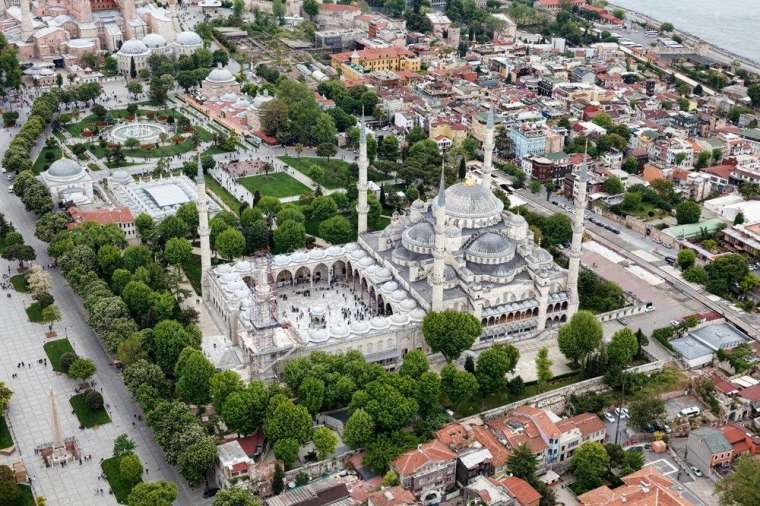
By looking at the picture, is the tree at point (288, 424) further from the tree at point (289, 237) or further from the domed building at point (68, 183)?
the domed building at point (68, 183)

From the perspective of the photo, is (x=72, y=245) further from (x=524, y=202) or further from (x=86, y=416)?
(x=524, y=202)

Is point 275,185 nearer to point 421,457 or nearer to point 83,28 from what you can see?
point 421,457

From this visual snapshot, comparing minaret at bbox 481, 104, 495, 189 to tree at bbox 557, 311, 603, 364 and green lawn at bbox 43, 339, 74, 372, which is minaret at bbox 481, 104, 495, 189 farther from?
green lawn at bbox 43, 339, 74, 372

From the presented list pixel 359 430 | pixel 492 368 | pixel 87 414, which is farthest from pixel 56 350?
pixel 492 368

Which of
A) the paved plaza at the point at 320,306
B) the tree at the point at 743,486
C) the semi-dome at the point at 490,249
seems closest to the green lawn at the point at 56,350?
the paved plaza at the point at 320,306

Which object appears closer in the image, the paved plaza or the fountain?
the paved plaza

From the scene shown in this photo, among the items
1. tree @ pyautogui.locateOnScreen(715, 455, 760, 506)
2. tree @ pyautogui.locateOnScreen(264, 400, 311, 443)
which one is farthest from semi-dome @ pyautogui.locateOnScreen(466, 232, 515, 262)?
tree @ pyautogui.locateOnScreen(715, 455, 760, 506)

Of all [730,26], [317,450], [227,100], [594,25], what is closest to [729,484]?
[317,450]
